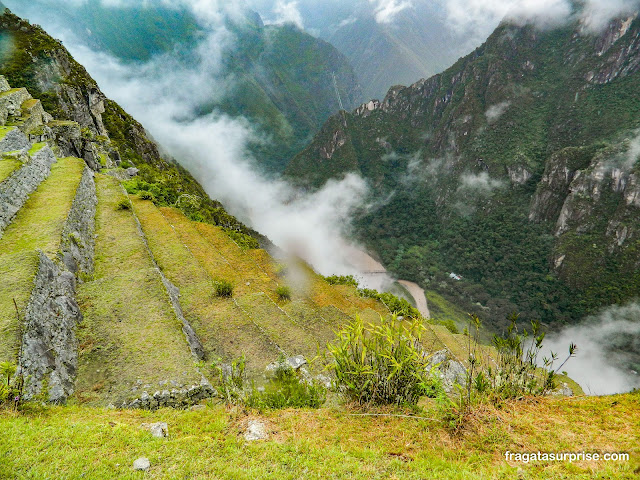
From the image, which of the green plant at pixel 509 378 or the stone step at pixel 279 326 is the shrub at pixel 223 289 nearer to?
the stone step at pixel 279 326

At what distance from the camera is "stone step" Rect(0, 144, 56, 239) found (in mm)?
12734

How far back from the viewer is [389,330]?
5.23m

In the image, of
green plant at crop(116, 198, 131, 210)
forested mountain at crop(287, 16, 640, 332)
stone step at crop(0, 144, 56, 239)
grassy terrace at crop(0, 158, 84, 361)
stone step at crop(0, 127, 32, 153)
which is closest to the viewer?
grassy terrace at crop(0, 158, 84, 361)

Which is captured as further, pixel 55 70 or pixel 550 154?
pixel 550 154

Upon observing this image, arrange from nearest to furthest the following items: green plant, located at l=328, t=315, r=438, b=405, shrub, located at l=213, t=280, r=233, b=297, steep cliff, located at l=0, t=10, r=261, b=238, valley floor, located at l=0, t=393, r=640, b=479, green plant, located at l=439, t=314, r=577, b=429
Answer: valley floor, located at l=0, t=393, r=640, b=479 < green plant, located at l=439, t=314, r=577, b=429 < green plant, located at l=328, t=315, r=438, b=405 < shrub, located at l=213, t=280, r=233, b=297 < steep cliff, located at l=0, t=10, r=261, b=238

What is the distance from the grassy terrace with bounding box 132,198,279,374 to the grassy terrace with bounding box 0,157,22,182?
613cm

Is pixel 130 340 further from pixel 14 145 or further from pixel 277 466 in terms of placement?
pixel 14 145

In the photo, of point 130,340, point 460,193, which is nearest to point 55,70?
point 130,340

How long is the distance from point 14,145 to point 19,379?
747 inches

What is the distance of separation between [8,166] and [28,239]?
6.03 metres

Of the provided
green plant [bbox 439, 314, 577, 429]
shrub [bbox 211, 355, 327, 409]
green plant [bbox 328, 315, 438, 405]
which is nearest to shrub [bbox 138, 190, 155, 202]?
shrub [bbox 211, 355, 327, 409]

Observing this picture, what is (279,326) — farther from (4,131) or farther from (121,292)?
(4,131)

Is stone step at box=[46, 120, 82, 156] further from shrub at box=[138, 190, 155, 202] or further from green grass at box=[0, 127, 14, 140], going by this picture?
shrub at box=[138, 190, 155, 202]

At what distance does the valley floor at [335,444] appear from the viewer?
13.6 feet
